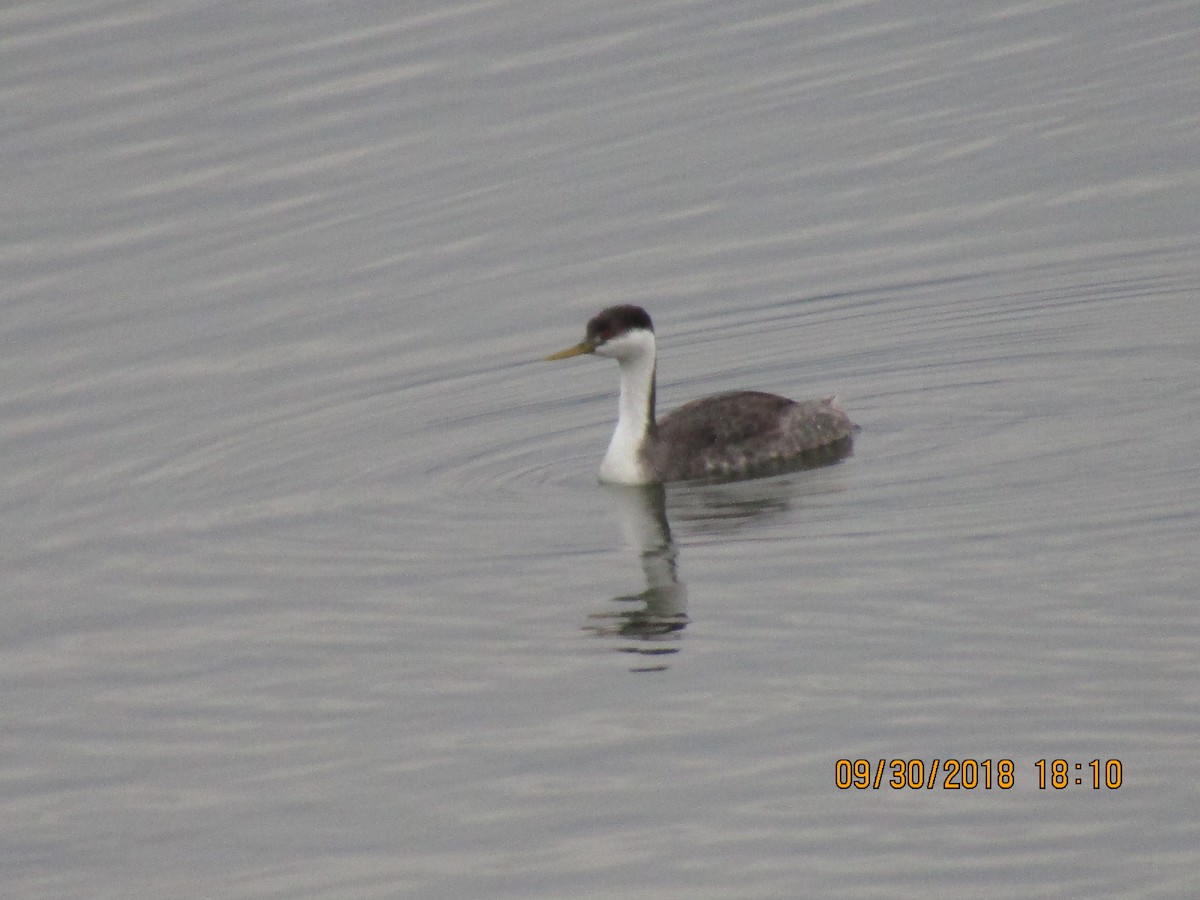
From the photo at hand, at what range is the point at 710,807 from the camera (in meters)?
10.6

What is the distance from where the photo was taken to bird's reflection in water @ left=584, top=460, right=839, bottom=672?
13078 millimetres

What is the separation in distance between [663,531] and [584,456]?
2.23m

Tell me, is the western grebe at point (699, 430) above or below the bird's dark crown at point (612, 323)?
below

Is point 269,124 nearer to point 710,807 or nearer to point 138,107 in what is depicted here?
point 138,107

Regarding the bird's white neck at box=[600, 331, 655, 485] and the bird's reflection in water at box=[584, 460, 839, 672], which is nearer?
the bird's reflection in water at box=[584, 460, 839, 672]

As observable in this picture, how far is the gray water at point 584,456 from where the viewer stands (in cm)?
1074

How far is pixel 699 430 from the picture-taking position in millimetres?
16781
